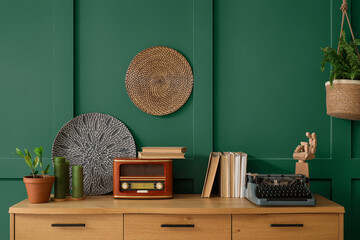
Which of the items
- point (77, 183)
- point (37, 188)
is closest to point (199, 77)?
point (77, 183)

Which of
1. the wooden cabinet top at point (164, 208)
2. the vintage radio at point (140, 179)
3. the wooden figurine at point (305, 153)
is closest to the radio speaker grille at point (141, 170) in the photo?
the vintage radio at point (140, 179)

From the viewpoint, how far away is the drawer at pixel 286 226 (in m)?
1.92

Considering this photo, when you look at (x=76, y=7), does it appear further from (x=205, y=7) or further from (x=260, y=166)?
(x=260, y=166)

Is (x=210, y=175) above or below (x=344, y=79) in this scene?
below

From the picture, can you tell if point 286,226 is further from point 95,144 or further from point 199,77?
point 95,144

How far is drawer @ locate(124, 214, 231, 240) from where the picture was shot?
6.30ft

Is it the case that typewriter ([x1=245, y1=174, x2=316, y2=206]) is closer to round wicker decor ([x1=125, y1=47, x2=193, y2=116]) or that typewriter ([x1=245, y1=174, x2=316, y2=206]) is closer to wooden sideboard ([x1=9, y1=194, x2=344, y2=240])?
wooden sideboard ([x1=9, y1=194, x2=344, y2=240])

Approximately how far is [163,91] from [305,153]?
41.7 inches

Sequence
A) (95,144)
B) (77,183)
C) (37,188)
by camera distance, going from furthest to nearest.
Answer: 1. (95,144)
2. (77,183)
3. (37,188)

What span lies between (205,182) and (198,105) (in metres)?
0.56

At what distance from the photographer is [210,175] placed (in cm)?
222

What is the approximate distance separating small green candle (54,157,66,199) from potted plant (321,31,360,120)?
5.86 feet

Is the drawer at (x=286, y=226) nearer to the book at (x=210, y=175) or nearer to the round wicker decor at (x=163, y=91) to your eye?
the book at (x=210, y=175)

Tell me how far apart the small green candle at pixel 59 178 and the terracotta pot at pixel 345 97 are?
5.95 feet
